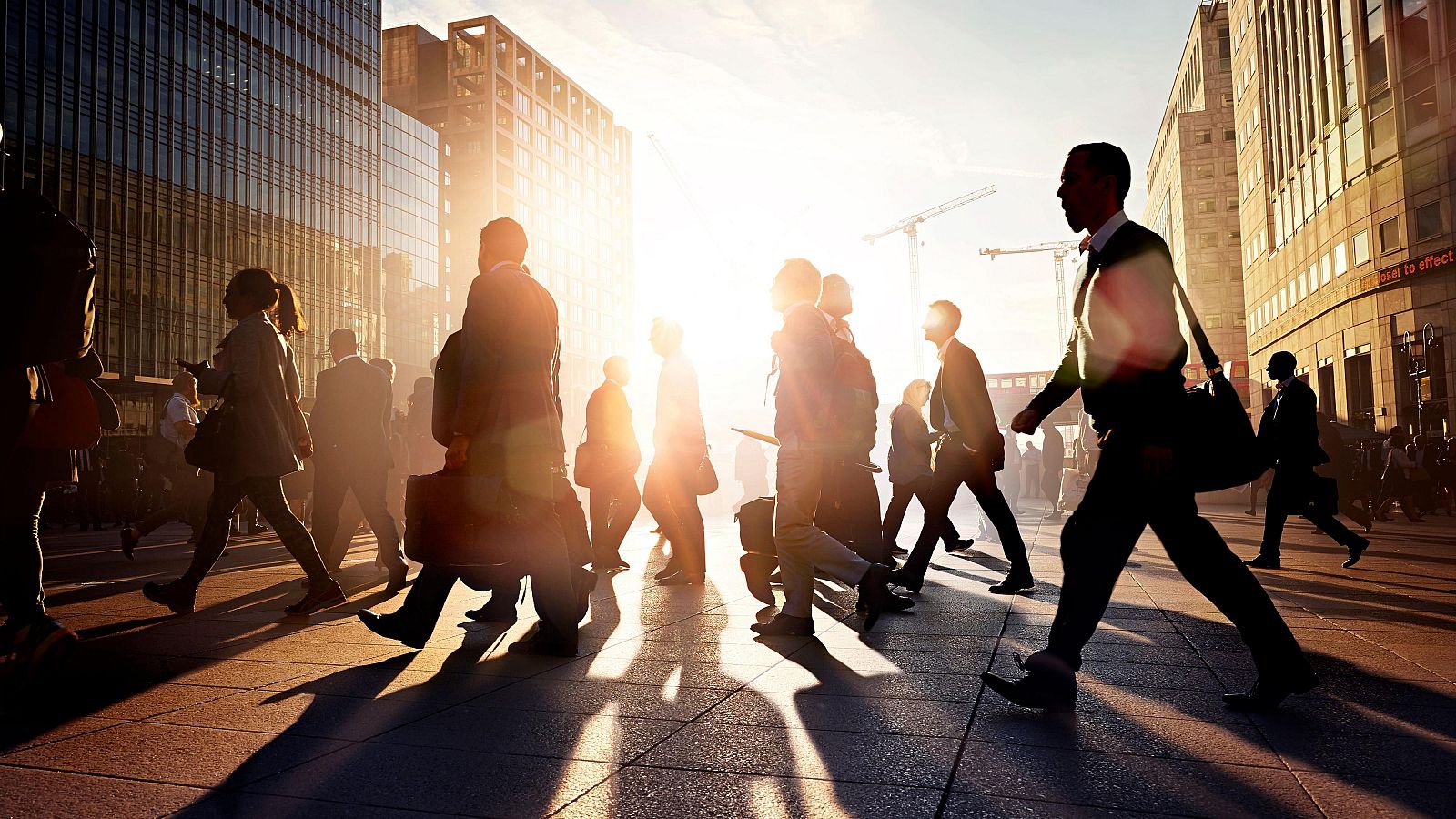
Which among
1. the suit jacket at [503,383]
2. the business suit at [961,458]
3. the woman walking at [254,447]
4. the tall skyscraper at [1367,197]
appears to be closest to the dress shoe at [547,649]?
the suit jacket at [503,383]

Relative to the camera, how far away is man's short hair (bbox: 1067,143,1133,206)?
144 inches

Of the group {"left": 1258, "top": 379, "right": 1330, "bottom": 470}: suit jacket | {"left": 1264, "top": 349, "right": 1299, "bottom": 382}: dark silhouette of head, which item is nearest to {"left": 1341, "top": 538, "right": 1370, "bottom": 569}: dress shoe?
{"left": 1258, "top": 379, "right": 1330, "bottom": 470}: suit jacket

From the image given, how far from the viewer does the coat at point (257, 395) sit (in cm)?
568

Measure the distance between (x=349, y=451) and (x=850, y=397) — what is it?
3.79m

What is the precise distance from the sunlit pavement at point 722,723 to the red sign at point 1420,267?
98.2 feet

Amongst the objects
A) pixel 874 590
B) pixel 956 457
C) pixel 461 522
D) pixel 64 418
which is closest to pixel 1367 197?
pixel 956 457

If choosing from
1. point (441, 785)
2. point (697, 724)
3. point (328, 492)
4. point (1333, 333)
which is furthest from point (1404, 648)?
point (1333, 333)

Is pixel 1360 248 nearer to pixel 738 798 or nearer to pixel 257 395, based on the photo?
pixel 257 395

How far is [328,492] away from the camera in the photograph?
23.9 ft

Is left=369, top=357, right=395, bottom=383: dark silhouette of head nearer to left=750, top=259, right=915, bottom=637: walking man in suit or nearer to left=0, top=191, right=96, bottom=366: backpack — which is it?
left=0, top=191, right=96, bottom=366: backpack

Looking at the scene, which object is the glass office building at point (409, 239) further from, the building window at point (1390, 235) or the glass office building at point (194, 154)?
the building window at point (1390, 235)

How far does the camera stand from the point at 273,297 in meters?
6.05

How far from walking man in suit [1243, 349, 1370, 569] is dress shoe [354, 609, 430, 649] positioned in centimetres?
682

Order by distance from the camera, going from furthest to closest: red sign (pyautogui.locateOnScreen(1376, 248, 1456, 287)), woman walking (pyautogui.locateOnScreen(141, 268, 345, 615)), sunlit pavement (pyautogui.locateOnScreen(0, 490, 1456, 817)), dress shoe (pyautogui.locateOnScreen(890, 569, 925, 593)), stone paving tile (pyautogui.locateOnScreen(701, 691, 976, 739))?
red sign (pyautogui.locateOnScreen(1376, 248, 1456, 287)) < dress shoe (pyautogui.locateOnScreen(890, 569, 925, 593)) < woman walking (pyautogui.locateOnScreen(141, 268, 345, 615)) < stone paving tile (pyautogui.locateOnScreen(701, 691, 976, 739)) < sunlit pavement (pyautogui.locateOnScreen(0, 490, 1456, 817))
